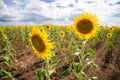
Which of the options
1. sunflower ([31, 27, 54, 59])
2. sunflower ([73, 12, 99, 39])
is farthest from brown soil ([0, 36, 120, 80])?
sunflower ([31, 27, 54, 59])

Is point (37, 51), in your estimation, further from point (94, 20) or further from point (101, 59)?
point (101, 59)

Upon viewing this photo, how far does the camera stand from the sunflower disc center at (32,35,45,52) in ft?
12.7

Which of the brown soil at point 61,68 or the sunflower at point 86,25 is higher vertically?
the sunflower at point 86,25

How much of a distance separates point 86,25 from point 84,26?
0.04 m

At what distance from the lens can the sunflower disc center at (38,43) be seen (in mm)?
3869

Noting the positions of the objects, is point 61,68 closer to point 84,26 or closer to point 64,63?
point 64,63

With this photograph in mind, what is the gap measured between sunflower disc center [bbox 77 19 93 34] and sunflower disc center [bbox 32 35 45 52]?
1.40 meters

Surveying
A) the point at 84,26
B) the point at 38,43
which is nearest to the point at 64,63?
the point at 84,26

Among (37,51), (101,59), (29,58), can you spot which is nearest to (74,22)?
(37,51)

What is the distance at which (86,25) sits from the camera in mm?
5121

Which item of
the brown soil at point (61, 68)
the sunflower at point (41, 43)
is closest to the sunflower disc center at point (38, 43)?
the sunflower at point (41, 43)

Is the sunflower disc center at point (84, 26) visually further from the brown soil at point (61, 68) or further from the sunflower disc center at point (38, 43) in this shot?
the brown soil at point (61, 68)

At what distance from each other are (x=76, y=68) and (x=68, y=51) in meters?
6.97

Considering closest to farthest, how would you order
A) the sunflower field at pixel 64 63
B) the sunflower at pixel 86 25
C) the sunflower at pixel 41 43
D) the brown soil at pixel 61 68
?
the sunflower at pixel 41 43 < the sunflower field at pixel 64 63 < the sunflower at pixel 86 25 < the brown soil at pixel 61 68
